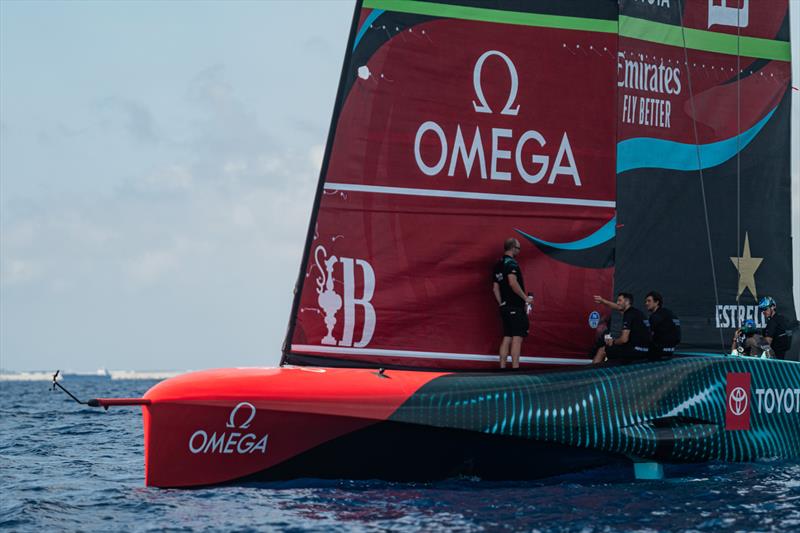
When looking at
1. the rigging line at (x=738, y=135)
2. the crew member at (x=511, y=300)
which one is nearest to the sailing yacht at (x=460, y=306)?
the crew member at (x=511, y=300)

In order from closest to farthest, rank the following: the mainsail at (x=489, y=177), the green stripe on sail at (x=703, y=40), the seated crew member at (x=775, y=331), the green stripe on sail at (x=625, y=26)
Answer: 1. the mainsail at (x=489, y=177)
2. the green stripe on sail at (x=625, y=26)
3. the green stripe on sail at (x=703, y=40)
4. the seated crew member at (x=775, y=331)

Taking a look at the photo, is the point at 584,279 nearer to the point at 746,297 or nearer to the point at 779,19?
the point at 746,297

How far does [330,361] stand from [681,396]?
3.12 m

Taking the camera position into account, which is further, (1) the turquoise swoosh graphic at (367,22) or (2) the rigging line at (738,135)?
(2) the rigging line at (738,135)

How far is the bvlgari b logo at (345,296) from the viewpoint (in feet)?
28.1

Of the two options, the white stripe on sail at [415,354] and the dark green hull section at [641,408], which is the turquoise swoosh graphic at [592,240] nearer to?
the white stripe on sail at [415,354]

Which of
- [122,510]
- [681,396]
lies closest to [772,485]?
[681,396]

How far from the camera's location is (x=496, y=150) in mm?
9211

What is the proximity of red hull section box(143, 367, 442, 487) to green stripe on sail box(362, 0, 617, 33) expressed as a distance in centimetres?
339

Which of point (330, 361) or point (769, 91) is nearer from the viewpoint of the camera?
point (330, 361)

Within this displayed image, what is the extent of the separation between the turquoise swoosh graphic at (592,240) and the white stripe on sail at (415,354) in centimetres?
105

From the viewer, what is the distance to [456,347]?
357 inches

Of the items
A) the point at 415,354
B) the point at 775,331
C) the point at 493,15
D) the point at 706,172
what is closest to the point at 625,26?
the point at 706,172

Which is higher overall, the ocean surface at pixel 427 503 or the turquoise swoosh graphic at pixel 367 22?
the turquoise swoosh graphic at pixel 367 22
